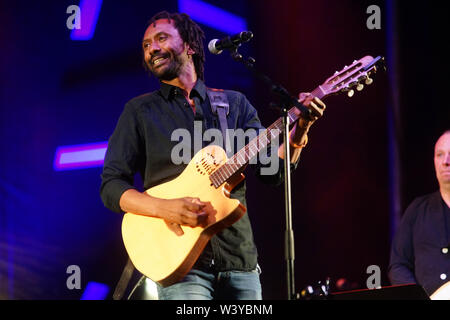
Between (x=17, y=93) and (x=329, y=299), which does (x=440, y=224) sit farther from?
(x=17, y=93)

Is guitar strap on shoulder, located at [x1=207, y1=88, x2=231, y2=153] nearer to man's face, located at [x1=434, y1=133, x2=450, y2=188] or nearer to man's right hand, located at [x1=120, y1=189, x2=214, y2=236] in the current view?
→ man's right hand, located at [x1=120, y1=189, x2=214, y2=236]

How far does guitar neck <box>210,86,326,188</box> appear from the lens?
2.93 meters

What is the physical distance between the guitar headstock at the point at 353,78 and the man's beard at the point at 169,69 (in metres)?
0.88

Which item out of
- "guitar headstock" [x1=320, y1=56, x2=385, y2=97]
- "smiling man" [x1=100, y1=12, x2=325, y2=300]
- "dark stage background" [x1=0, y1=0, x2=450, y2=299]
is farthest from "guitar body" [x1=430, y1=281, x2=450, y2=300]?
"guitar headstock" [x1=320, y1=56, x2=385, y2=97]

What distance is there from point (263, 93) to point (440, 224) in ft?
5.75

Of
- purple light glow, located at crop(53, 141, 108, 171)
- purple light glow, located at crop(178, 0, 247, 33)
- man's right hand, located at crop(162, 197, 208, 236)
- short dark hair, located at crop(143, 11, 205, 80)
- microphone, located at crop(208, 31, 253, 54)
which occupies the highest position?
purple light glow, located at crop(178, 0, 247, 33)

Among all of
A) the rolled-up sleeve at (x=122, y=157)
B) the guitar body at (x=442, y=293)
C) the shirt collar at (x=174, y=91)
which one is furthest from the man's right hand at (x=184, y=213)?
the guitar body at (x=442, y=293)

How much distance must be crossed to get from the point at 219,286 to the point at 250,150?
2.35 ft

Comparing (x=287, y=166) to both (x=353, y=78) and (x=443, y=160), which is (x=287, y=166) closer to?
(x=353, y=78)

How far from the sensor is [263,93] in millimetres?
4855

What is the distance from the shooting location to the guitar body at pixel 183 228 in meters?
2.80

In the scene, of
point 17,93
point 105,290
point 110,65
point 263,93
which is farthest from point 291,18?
point 105,290

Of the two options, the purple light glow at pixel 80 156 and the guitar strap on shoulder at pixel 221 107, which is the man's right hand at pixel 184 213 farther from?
the purple light glow at pixel 80 156

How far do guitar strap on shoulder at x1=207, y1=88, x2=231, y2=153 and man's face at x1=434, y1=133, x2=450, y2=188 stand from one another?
6.44 feet
